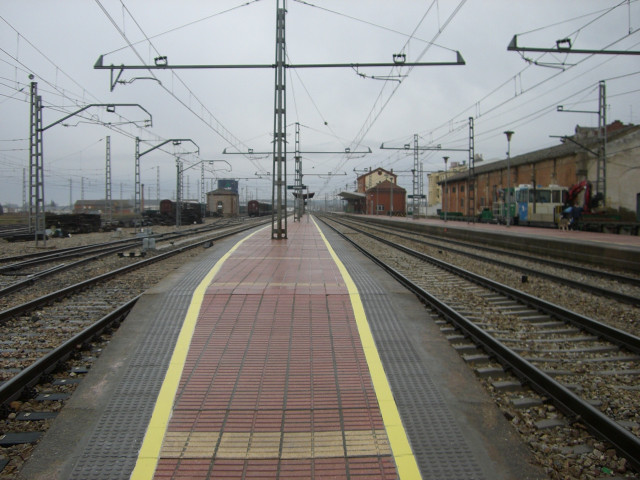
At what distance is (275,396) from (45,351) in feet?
10.7

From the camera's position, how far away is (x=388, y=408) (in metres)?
3.84

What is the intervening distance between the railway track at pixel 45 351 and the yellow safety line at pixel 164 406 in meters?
0.85

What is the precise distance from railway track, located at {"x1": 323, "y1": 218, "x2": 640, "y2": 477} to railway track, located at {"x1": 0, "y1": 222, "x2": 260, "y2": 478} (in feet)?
12.8

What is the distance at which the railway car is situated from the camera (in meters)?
32.8

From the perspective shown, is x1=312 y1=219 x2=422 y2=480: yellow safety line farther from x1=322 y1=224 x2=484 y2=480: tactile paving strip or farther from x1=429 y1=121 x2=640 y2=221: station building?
x1=429 y1=121 x2=640 y2=221: station building

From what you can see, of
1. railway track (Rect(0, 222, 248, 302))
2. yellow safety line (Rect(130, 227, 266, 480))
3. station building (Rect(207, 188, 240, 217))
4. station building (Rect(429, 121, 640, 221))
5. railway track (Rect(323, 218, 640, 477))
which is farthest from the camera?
station building (Rect(207, 188, 240, 217))

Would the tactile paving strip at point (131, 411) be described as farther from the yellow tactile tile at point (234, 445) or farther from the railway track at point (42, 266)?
the railway track at point (42, 266)

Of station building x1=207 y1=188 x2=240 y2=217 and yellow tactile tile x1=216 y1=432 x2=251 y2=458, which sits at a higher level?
station building x1=207 y1=188 x2=240 y2=217

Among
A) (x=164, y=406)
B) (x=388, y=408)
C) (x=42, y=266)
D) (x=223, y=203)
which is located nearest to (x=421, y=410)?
(x=388, y=408)

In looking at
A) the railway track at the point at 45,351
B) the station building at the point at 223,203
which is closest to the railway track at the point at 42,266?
the railway track at the point at 45,351

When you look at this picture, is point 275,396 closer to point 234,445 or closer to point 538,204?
point 234,445

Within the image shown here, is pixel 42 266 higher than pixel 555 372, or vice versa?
pixel 42 266

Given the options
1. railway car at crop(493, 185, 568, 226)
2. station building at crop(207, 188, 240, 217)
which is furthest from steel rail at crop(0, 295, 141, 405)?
station building at crop(207, 188, 240, 217)

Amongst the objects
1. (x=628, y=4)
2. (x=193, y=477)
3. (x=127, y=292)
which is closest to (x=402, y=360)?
(x=193, y=477)
